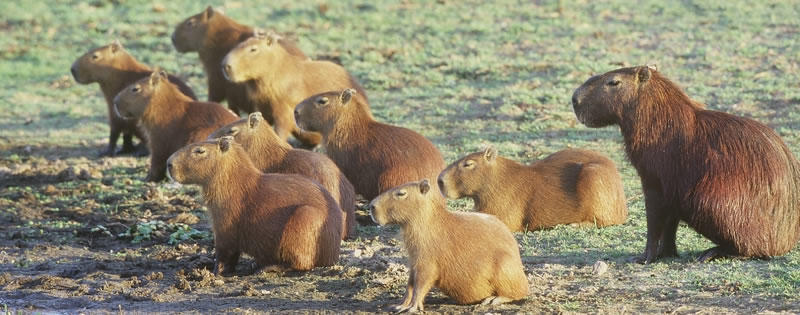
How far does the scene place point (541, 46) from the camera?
14773 mm

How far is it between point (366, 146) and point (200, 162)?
1940 mm

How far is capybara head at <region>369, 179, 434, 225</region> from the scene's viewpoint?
Result: 6.19 metres

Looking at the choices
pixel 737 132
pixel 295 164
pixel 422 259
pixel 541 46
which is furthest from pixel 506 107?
pixel 422 259

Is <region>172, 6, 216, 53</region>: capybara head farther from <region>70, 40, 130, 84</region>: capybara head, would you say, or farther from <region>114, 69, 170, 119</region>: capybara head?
<region>114, 69, 170, 119</region>: capybara head

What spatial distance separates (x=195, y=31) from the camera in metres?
12.5

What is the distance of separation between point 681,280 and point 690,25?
9.22 metres

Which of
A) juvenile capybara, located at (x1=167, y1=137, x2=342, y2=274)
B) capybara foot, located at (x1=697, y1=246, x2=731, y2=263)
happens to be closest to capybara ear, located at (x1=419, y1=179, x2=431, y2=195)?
juvenile capybara, located at (x1=167, y1=137, x2=342, y2=274)

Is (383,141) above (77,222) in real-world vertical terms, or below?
above

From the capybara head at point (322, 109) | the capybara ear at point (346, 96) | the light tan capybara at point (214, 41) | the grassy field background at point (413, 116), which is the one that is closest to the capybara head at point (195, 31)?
the light tan capybara at point (214, 41)

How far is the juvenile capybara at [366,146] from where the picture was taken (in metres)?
8.59

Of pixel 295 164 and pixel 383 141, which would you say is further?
pixel 383 141

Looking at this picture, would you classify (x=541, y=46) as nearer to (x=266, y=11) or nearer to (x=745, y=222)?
(x=266, y=11)

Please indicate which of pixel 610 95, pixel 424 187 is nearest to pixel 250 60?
pixel 610 95

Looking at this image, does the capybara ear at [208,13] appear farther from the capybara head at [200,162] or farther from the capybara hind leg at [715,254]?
the capybara hind leg at [715,254]
